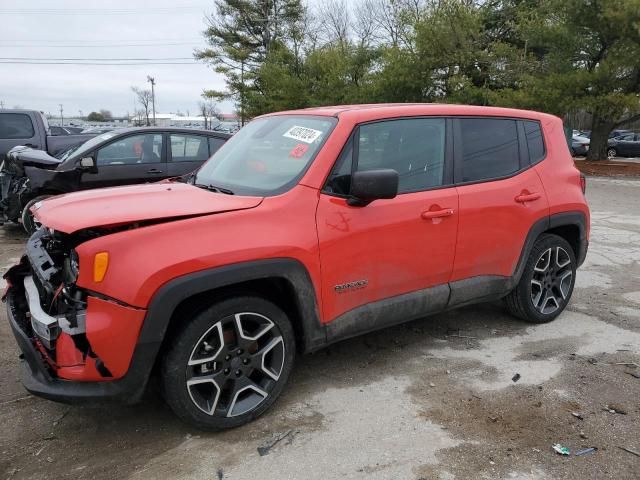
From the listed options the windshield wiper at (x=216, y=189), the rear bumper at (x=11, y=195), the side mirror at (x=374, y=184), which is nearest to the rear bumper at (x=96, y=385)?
the windshield wiper at (x=216, y=189)

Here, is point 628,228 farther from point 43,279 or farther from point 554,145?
point 43,279

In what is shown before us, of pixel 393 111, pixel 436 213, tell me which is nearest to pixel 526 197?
pixel 436 213

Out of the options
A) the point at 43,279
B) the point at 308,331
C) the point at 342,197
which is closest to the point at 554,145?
the point at 342,197

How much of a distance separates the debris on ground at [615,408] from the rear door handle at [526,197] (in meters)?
1.54

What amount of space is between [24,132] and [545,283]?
1003cm

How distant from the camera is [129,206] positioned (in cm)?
285

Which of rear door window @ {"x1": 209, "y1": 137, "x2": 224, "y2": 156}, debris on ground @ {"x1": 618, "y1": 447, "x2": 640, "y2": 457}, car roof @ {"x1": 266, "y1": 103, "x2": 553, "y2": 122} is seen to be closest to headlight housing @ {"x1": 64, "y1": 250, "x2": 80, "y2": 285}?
car roof @ {"x1": 266, "y1": 103, "x2": 553, "y2": 122}

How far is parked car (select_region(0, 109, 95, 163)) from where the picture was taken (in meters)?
10.3

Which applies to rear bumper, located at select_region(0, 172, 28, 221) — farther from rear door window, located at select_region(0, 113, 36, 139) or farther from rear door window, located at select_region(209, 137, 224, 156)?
rear door window, located at select_region(0, 113, 36, 139)

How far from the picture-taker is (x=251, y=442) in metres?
2.84

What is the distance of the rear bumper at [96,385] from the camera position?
2.57 meters

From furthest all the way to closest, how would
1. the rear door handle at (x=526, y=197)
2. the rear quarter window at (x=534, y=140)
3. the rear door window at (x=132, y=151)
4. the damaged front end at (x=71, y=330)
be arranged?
the rear door window at (x=132, y=151) < the rear quarter window at (x=534, y=140) < the rear door handle at (x=526, y=197) < the damaged front end at (x=71, y=330)

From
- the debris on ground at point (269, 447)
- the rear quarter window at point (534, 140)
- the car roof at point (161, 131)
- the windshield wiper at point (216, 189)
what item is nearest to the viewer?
the debris on ground at point (269, 447)

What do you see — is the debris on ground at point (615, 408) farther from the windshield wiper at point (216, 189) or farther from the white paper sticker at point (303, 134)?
the windshield wiper at point (216, 189)
